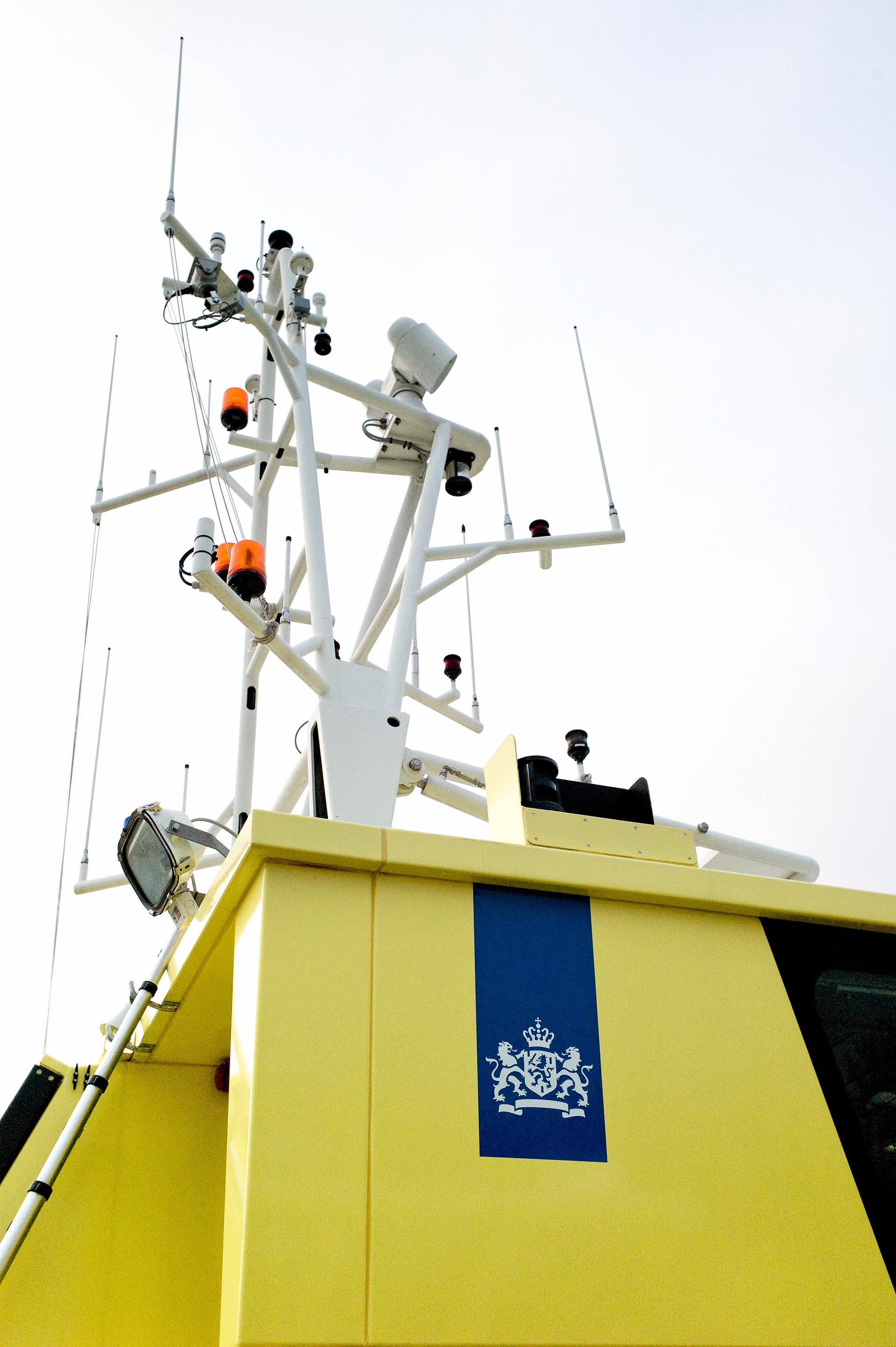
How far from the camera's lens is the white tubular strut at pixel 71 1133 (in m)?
2.30

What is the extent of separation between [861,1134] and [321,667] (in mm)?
2740

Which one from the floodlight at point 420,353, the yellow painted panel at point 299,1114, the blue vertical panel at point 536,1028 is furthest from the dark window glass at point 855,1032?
the floodlight at point 420,353

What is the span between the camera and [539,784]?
113 inches

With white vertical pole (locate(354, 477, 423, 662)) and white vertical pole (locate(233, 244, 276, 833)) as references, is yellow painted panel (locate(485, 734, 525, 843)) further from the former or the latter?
white vertical pole (locate(354, 477, 423, 662))

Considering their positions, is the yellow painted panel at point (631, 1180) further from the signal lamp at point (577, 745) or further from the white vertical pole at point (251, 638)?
the white vertical pole at point (251, 638)

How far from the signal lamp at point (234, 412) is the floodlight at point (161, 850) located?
2.41 metres

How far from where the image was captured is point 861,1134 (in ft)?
8.04

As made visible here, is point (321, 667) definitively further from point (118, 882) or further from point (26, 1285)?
point (26, 1285)

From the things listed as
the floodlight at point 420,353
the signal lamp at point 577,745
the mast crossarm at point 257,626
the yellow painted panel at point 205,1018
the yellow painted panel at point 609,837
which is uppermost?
the floodlight at point 420,353

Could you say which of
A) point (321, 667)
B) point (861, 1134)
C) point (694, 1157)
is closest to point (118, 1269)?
point (694, 1157)

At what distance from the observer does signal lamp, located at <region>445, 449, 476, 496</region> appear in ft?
19.0

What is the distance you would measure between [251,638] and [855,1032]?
329 centimetres

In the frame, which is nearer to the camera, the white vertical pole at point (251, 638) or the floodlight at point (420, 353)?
the white vertical pole at point (251, 638)

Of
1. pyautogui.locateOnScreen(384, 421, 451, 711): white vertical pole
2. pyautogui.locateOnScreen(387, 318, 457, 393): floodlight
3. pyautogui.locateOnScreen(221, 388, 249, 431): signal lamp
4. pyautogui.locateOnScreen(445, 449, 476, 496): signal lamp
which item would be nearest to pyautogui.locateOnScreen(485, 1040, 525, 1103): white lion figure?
pyautogui.locateOnScreen(384, 421, 451, 711): white vertical pole
